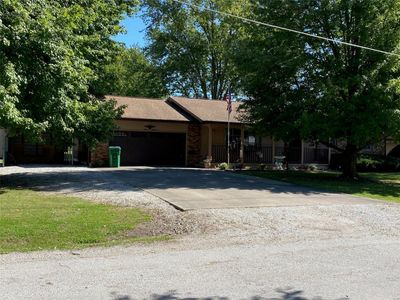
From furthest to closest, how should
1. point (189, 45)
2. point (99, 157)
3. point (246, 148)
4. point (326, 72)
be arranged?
point (189, 45) → point (246, 148) → point (99, 157) → point (326, 72)

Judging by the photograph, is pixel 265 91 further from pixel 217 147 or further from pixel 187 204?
pixel 187 204

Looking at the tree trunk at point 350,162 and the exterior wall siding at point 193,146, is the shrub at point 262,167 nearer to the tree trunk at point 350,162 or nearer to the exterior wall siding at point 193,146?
the exterior wall siding at point 193,146

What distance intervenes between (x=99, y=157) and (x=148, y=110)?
4.51 metres

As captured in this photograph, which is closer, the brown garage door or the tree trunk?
the tree trunk

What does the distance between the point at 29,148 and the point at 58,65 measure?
16.7 meters

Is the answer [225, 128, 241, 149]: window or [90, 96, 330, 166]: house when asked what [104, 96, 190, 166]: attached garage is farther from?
[225, 128, 241, 149]: window

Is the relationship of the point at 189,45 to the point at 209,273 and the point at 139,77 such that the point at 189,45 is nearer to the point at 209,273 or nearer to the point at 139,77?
the point at 139,77

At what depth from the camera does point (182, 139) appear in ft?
96.5

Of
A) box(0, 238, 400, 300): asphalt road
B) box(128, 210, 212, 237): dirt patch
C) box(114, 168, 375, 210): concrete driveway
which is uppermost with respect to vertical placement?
box(114, 168, 375, 210): concrete driveway

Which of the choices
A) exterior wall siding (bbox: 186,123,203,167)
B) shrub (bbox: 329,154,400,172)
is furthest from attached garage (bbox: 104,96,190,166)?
shrub (bbox: 329,154,400,172)

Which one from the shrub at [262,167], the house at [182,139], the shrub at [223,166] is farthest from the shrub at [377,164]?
the shrub at [223,166]

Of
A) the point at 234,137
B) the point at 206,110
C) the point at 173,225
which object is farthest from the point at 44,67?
the point at 234,137

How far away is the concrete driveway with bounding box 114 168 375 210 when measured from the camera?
Answer: 43.1 ft

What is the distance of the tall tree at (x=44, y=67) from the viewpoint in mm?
12933
